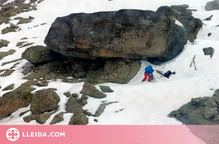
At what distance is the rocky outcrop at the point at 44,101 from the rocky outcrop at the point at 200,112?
750 cm

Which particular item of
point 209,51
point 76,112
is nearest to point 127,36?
point 209,51

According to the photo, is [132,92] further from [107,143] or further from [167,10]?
[167,10]

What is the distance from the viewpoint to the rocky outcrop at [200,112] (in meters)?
10.0

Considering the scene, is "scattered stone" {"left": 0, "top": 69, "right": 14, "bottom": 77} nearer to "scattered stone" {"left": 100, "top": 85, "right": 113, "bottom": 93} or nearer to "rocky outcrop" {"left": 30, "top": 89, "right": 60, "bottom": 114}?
"rocky outcrop" {"left": 30, "top": 89, "right": 60, "bottom": 114}

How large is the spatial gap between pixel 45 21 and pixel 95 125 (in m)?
26.8

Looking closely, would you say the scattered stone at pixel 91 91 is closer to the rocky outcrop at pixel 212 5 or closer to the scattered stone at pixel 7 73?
the scattered stone at pixel 7 73

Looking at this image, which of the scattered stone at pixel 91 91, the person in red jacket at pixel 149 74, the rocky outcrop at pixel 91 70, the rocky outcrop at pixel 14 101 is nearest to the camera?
the rocky outcrop at pixel 14 101

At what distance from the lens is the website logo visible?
1048 centimetres

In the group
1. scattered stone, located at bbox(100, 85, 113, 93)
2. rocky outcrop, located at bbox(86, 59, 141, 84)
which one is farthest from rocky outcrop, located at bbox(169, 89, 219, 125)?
rocky outcrop, located at bbox(86, 59, 141, 84)

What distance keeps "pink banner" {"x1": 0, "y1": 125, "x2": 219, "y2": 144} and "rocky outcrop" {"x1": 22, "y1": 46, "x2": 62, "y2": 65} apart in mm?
8948

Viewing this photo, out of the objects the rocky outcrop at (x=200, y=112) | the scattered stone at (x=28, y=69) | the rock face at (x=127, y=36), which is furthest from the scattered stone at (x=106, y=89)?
the scattered stone at (x=28, y=69)

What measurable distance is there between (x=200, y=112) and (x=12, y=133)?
33.6ft

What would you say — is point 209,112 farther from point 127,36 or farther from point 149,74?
point 127,36

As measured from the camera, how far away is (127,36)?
54.5ft
